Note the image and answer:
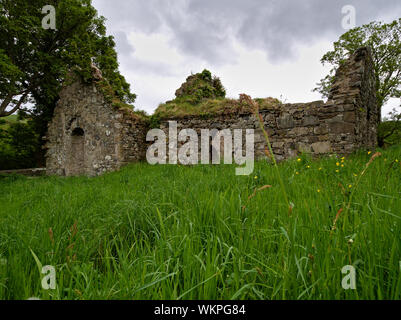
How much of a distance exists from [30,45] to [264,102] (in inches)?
403

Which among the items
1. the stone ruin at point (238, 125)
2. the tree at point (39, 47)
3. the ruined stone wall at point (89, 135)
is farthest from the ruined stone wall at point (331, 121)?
the tree at point (39, 47)

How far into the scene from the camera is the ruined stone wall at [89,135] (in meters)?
8.13

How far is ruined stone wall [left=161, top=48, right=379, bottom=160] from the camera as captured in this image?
530cm

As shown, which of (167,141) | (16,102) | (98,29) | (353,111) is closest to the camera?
(353,111)

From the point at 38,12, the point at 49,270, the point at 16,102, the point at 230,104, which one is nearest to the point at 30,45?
the point at 38,12

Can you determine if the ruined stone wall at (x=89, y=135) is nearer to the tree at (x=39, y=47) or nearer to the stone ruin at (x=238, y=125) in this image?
the stone ruin at (x=238, y=125)

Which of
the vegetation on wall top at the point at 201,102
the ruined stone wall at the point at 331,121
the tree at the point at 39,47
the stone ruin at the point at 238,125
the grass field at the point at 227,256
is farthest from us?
the tree at the point at 39,47

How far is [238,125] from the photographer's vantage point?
267 inches

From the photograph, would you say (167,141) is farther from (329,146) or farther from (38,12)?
(38,12)

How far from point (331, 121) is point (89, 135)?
918cm

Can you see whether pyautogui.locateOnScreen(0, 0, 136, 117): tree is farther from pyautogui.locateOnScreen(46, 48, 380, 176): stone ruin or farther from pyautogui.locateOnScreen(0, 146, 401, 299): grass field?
pyautogui.locateOnScreen(0, 146, 401, 299): grass field

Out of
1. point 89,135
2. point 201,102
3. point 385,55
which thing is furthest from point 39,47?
point 385,55

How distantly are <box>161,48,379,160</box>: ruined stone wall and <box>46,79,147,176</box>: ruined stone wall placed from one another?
15.4 feet
